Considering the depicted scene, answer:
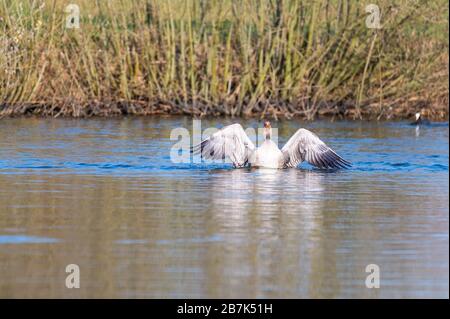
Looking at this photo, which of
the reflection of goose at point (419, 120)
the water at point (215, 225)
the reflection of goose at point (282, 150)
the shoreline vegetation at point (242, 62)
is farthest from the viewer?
the shoreline vegetation at point (242, 62)

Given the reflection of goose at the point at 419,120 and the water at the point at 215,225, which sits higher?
the reflection of goose at the point at 419,120

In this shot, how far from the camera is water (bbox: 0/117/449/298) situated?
7586 millimetres

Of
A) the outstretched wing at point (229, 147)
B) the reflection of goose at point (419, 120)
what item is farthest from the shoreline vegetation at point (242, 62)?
the outstretched wing at point (229, 147)

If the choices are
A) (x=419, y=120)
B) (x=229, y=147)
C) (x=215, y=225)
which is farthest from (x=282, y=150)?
(x=419, y=120)

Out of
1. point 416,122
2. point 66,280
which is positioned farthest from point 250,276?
point 416,122

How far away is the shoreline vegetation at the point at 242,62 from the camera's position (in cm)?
2222

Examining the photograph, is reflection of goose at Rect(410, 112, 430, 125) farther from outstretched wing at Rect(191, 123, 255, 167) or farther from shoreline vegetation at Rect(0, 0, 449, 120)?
outstretched wing at Rect(191, 123, 255, 167)

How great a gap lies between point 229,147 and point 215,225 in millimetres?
5161

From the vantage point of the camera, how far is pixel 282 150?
48.4 ft

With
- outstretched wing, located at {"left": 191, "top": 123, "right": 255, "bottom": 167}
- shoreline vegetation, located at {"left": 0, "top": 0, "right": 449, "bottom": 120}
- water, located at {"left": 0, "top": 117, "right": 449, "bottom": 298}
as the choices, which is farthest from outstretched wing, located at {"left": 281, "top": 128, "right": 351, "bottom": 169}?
shoreline vegetation, located at {"left": 0, "top": 0, "right": 449, "bottom": 120}

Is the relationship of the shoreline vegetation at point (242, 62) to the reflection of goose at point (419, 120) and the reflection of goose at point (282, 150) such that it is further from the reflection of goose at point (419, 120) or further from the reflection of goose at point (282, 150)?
the reflection of goose at point (282, 150)

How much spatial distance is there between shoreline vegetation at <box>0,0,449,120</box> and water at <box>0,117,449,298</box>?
18.8 ft

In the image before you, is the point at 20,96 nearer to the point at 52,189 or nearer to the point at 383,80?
the point at 383,80

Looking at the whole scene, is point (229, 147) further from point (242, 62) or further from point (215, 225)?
point (242, 62)
